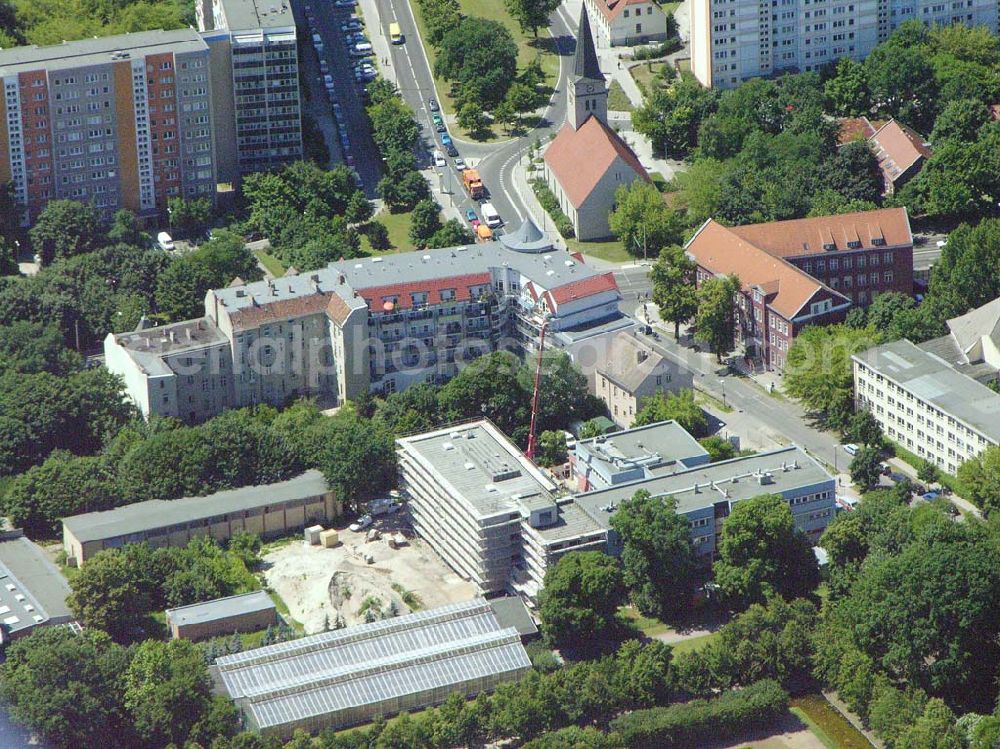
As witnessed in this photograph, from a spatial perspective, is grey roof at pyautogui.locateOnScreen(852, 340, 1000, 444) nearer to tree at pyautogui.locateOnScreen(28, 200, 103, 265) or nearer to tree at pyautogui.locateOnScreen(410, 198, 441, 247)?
tree at pyautogui.locateOnScreen(410, 198, 441, 247)

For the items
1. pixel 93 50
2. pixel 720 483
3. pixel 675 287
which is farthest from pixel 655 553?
pixel 93 50

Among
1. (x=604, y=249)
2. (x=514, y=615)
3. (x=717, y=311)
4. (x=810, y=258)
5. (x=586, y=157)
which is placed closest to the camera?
(x=514, y=615)

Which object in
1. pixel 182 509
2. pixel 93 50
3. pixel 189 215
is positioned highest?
pixel 93 50

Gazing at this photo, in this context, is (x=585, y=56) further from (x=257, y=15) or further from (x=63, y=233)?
(x=63, y=233)

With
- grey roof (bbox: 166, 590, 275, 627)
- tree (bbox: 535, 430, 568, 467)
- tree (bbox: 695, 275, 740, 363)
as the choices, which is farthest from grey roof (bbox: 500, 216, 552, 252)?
grey roof (bbox: 166, 590, 275, 627)

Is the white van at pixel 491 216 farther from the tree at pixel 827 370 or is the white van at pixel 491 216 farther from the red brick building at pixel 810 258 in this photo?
the tree at pixel 827 370

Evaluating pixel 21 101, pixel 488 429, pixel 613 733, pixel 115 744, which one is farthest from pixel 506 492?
pixel 21 101
